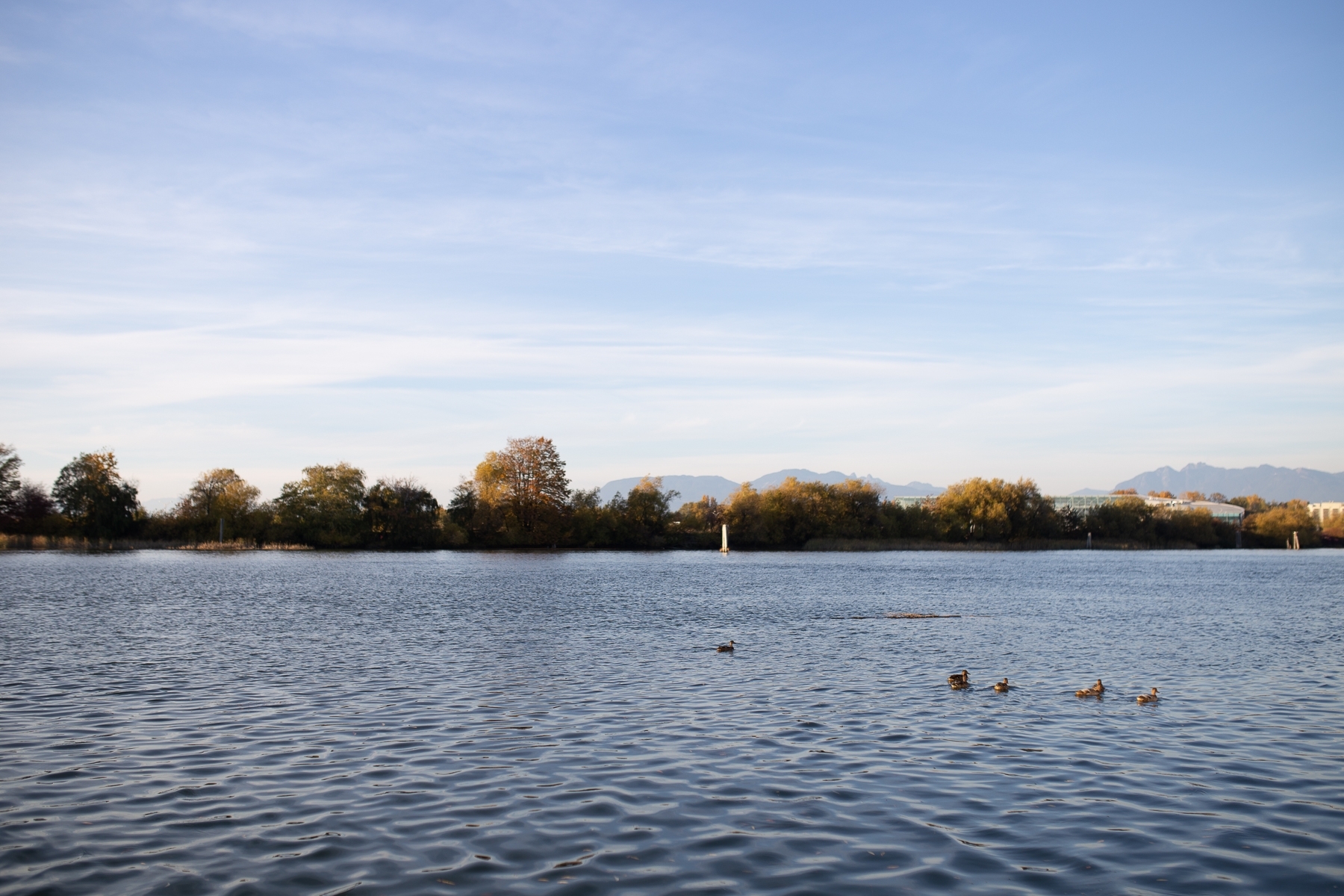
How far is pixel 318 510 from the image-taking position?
409 ft

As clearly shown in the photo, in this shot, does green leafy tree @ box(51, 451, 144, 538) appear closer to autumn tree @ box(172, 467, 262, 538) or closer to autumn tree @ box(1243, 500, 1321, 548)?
autumn tree @ box(172, 467, 262, 538)

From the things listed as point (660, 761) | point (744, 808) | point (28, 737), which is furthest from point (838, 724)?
point (28, 737)

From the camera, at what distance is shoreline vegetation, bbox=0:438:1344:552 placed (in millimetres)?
115062

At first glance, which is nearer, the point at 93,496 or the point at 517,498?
the point at 93,496

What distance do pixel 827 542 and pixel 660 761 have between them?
139161mm

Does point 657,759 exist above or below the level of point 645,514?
below

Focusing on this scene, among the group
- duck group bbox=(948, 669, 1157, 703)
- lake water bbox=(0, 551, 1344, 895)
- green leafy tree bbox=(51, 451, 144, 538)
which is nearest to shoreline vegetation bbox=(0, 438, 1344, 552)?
green leafy tree bbox=(51, 451, 144, 538)

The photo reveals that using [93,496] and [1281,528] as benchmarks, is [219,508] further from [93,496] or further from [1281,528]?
[1281,528]

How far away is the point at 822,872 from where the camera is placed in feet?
32.2

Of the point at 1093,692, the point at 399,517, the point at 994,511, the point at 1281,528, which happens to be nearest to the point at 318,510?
the point at 399,517

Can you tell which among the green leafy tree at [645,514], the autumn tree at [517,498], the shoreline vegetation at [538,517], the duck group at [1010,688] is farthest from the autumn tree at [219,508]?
the duck group at [1010,688]

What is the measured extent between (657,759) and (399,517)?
124 m

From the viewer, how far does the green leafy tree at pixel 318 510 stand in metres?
125

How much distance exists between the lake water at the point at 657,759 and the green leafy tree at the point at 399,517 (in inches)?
3862
